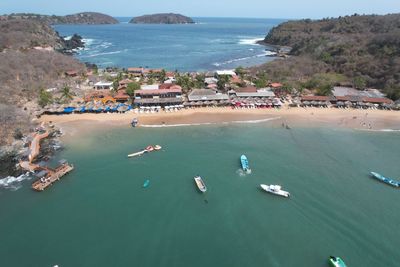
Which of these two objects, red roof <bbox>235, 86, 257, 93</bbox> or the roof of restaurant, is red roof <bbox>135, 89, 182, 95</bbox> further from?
red roof <bbox>235, 86, 257, 93</bbox>

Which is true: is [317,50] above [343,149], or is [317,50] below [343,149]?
above

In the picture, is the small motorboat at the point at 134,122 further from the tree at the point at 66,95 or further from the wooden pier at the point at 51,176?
the tree at the point at 66,95

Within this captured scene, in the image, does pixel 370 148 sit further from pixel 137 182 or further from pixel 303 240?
pixel 137 182

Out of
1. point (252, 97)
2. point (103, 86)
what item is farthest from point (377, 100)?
point (103, 86)

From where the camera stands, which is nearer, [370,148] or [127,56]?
[370,148]

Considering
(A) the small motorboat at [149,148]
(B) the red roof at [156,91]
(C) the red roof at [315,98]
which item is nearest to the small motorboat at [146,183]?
(A) the small motorboat at [149,148]

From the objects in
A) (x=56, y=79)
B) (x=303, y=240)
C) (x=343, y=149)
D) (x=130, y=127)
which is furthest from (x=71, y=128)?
(x=343, y=149)

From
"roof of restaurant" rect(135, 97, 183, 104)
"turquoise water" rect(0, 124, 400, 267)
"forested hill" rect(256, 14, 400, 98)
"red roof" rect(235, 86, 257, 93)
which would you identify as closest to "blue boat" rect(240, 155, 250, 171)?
"turquoise water" rect(0, 124, 400, 267)
